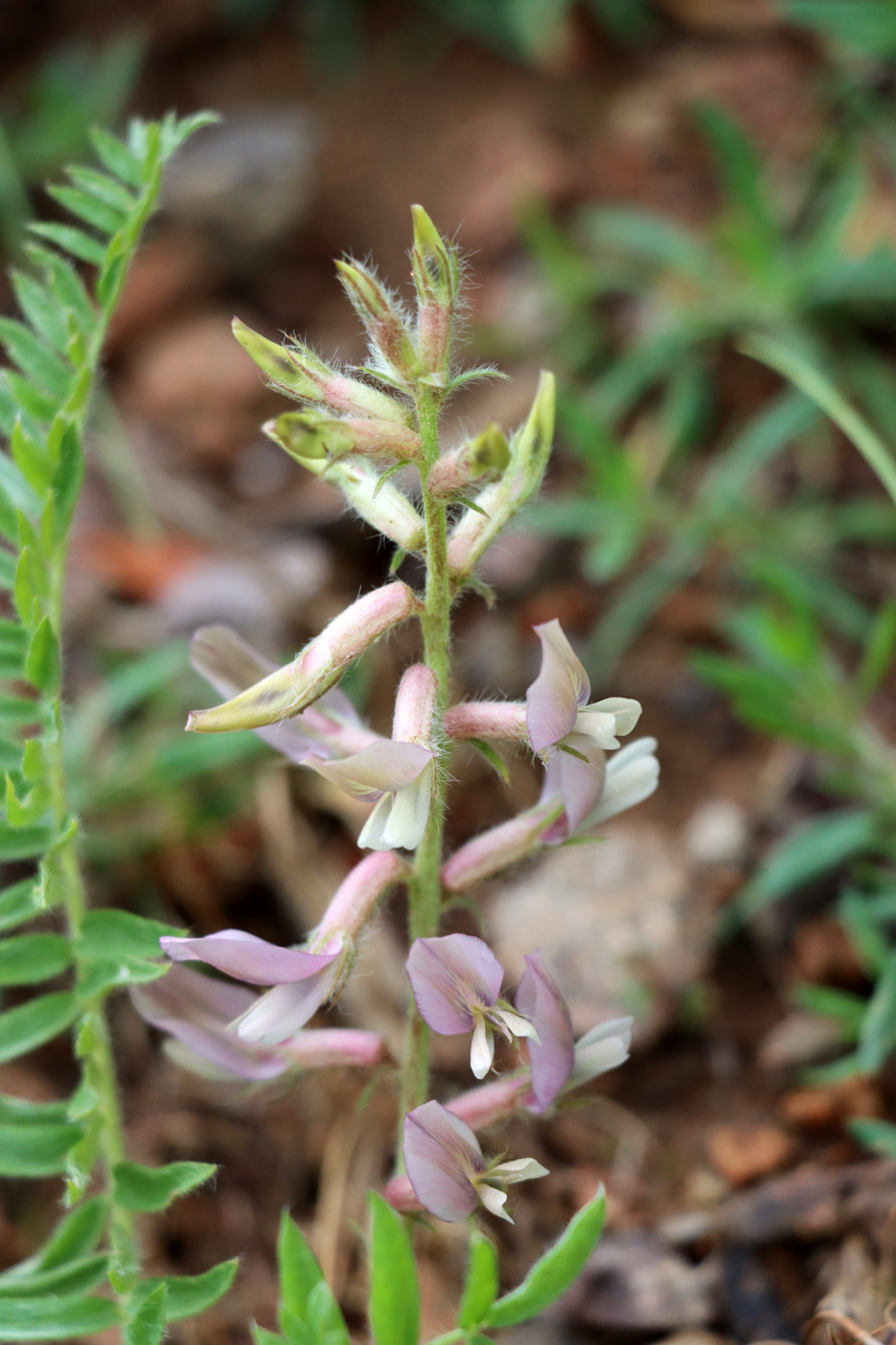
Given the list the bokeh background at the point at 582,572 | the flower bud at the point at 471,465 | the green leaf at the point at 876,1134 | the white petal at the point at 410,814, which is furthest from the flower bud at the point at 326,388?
the green leaf at the point at 876,1134

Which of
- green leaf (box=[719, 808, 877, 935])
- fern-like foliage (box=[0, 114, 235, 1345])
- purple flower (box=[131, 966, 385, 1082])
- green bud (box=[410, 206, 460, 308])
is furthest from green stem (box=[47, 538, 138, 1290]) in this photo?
green leaf (box=[719, 808, 877, 935])

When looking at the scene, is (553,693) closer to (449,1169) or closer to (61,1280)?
(449,1169)

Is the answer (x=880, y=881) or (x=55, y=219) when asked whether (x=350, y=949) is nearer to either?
(x=880, y=881)

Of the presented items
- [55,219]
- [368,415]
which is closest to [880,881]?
[368,415]

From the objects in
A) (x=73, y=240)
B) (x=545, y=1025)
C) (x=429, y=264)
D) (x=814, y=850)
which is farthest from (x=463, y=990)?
(x=814, y=850)

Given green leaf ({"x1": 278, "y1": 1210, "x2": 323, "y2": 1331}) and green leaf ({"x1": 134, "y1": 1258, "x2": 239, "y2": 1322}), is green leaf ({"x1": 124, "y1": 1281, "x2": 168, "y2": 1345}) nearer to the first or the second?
green leaf ({"x1": 134, "y1": 1258, "x2": 239, "y2": 1322})

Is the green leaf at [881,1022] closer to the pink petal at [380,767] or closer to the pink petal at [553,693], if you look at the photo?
the pink petal at [553,693]

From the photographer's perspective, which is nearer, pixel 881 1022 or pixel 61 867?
pixel 61 867
